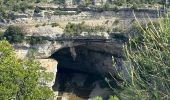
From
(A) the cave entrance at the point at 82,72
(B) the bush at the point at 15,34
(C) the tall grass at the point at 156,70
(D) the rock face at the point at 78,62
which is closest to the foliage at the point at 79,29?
(D) the rock face at the point at 78,62

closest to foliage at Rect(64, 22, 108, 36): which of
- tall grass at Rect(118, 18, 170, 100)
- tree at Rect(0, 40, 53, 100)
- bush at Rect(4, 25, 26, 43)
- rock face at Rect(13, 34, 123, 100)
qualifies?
rock face at Rect(13, 34, 123, 100)

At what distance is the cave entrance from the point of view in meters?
43.0

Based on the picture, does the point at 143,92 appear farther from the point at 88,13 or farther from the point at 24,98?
the point at 88,13

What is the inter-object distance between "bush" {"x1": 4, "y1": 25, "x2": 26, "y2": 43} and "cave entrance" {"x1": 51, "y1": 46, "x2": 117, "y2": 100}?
4.31 meters

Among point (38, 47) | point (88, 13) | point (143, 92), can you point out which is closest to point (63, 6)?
point (88, 13)

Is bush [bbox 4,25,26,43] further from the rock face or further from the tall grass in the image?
the tall grass

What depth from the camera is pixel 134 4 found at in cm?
4275

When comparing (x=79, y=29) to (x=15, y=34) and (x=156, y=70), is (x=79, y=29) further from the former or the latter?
(x=156, y=70)

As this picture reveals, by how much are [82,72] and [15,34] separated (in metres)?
8.65

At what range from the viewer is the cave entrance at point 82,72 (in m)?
43.0

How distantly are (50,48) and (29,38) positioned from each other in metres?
2.01

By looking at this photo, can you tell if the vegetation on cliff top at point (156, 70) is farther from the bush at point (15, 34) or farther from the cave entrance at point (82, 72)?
the bush at point (15, 34)

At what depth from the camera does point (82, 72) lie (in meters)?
46.4

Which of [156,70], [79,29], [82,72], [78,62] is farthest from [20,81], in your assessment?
[82,72]
